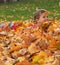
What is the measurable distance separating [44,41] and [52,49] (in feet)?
0.60

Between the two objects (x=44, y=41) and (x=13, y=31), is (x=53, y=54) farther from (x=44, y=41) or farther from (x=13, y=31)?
(x=13, y=31)

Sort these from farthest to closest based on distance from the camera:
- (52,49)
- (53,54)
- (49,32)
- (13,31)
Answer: (13,31)
(49,32)
(52,49)
(53,54)

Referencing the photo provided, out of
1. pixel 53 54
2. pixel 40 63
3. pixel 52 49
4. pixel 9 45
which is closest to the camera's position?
pixel 40 63

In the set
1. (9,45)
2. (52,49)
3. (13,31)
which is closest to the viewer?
(52,49)

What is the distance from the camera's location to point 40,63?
4273 millimetres

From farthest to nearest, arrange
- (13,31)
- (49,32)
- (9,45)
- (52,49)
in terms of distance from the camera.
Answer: (13,31) → (49,32) → (9,45) → (52,49)

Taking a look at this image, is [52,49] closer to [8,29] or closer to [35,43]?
[35,43]

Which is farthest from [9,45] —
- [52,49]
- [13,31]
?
[13,31]

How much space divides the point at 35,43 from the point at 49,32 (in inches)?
38.4

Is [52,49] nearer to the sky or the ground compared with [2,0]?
nearer to the sky

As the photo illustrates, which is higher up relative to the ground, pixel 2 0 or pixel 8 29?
pixel 8 29

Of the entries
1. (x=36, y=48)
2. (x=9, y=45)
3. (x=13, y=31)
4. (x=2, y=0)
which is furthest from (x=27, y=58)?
(x=2, y=0)

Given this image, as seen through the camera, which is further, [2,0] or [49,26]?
[2,0]

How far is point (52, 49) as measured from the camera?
4859mm
